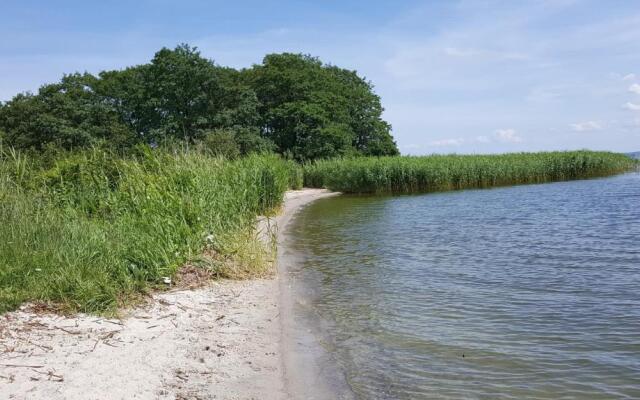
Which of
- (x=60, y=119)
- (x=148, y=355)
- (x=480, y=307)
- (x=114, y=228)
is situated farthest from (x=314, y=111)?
(x=148, y=355)

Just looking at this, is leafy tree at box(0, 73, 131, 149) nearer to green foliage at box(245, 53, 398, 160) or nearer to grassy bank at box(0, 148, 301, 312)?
green foliage at box(245, 53, 398, 160)

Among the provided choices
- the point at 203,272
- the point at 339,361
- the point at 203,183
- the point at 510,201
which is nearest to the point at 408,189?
the point at 510,201

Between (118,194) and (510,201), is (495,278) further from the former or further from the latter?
(510,201)

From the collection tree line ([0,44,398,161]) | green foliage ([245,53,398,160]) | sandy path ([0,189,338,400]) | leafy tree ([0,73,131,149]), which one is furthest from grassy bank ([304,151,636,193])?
sandy path ([0,189,338,400])

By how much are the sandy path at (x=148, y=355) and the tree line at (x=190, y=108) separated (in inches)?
1480

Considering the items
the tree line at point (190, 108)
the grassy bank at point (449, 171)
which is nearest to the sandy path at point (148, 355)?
the grassy bank at point (449, 171)

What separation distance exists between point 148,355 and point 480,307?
194 inches

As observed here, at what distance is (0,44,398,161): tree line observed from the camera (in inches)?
1838

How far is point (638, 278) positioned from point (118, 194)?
10179mm

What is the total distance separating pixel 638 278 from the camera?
30.1 feet

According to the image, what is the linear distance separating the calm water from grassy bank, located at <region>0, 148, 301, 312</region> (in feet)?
6.59

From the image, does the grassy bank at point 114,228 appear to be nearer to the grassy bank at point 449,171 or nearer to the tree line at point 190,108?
the grassy bank at point 449,171

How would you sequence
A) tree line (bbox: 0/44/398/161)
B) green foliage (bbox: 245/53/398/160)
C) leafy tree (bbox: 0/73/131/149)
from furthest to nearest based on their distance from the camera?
green foliage (bbox: 245/53/398/160)
tree line (bbox: 0/44/398/161)
leafy tree (bbox: 0/73/131/149)

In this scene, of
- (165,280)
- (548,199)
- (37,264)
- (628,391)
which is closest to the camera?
(628,391)
